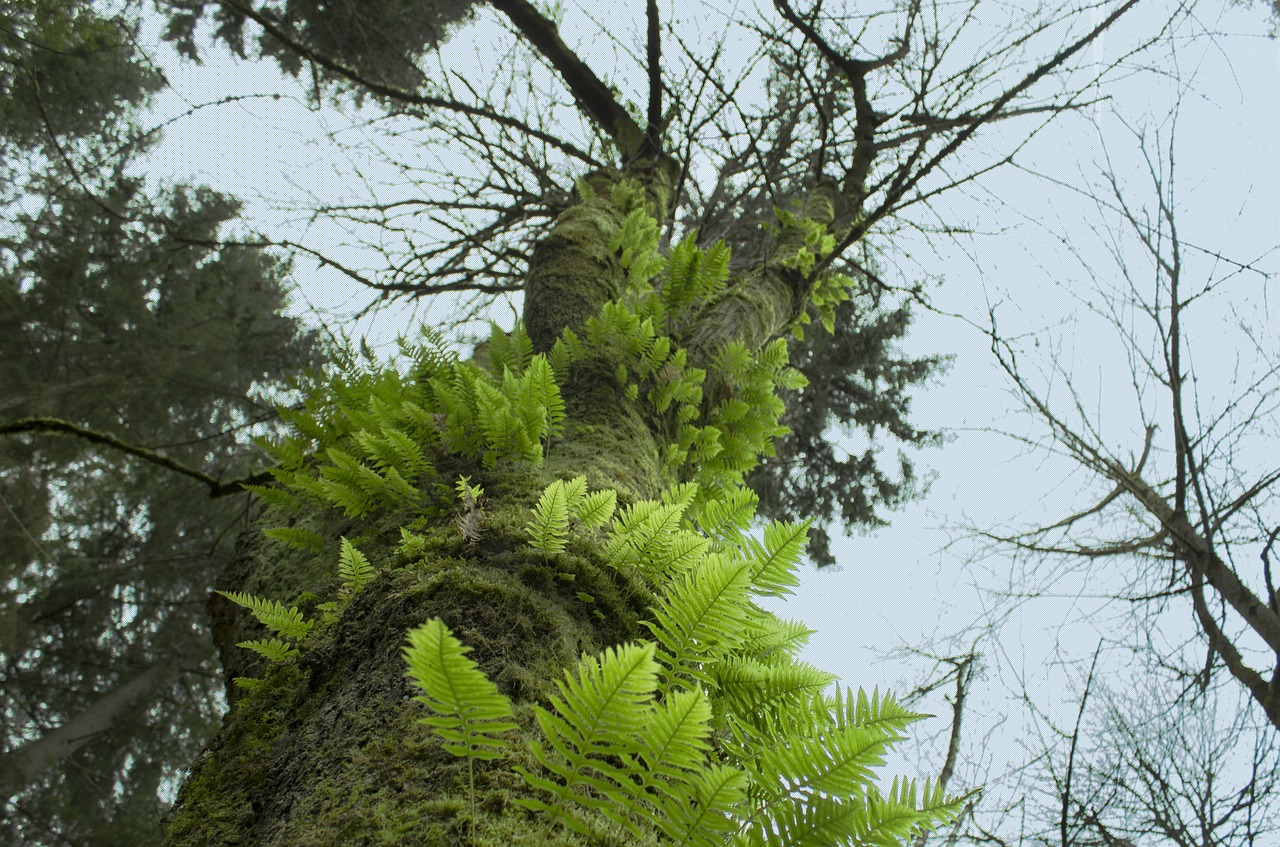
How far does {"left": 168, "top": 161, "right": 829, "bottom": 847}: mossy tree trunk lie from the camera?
3.30ft

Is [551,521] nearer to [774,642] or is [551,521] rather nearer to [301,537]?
[774,642]

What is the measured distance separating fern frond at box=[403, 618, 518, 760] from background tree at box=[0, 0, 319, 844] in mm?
9235

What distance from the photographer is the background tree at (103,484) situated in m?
9.71

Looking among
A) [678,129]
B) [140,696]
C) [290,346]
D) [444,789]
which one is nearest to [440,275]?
[678,129]

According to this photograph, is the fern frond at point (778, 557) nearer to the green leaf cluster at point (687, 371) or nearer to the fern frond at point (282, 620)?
the fern frond at point (282, 620)

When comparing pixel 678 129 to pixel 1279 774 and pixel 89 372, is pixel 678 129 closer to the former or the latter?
pixel 1279 774

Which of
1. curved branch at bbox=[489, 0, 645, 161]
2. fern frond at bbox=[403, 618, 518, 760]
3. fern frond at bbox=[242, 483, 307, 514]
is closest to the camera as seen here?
fern frond at bbox=[403, 618, 518, 760]

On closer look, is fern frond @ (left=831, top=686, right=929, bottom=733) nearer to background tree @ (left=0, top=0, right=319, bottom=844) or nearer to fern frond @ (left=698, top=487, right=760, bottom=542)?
fern frond @ (left=698, top=487, right=760, bottom=542)

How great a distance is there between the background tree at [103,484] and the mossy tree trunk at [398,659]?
26.1 ft

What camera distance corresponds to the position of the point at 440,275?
600cm

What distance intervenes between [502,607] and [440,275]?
506cm

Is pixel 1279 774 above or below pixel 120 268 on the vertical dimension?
below

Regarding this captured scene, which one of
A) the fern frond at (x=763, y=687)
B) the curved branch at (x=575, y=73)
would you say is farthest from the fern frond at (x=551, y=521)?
the curved branch at (x=575, y=73)

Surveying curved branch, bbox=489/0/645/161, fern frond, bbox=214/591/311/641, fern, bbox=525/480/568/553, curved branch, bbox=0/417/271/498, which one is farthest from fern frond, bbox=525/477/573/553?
curved branch, bbox=489/0/645/161
